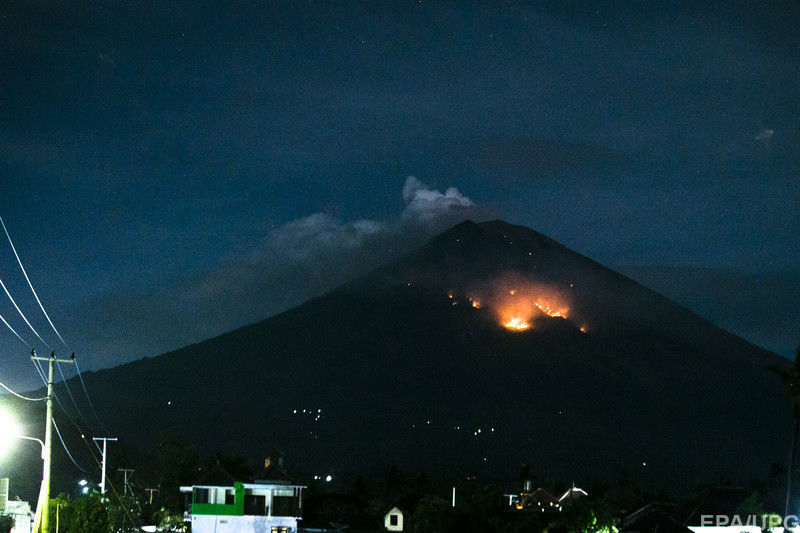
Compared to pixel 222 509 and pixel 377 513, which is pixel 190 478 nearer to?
pixel 377 513

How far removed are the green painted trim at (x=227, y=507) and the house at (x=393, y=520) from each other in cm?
1888

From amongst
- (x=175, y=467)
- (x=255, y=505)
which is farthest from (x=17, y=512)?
(x=175, y=467)

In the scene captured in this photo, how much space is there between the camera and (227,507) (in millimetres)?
63688

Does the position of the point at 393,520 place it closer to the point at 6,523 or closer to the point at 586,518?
the point at 586,518

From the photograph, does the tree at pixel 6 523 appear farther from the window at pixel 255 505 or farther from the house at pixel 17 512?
the window at pixel 255 505

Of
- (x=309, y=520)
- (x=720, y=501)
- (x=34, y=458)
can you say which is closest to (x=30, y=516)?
(x=309, y=520)

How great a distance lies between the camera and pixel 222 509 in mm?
63688

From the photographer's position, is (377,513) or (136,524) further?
(377,513)

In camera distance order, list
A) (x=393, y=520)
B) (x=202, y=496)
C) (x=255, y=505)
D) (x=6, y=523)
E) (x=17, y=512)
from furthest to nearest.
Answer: (x=393, y=520), (x=202, y=496), (x=255, y=505), (x=17, y=512), (x=6, y=523)

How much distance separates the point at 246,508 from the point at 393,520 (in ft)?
64.2

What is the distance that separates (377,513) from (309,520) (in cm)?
821

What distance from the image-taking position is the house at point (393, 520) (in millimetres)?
80062

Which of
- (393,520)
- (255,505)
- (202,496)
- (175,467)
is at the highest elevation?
(202,496)

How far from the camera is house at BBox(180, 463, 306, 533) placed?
2500 inches
